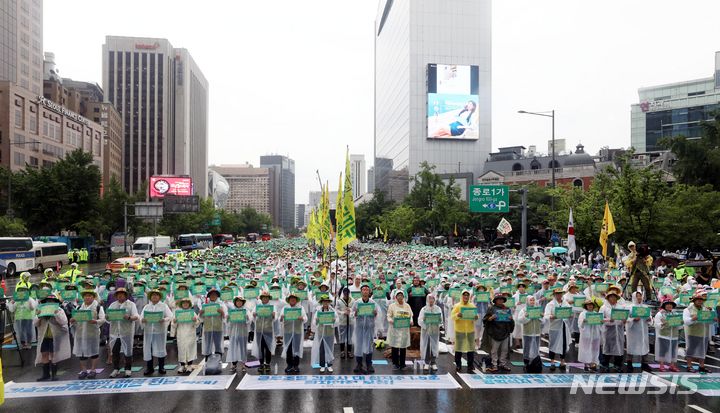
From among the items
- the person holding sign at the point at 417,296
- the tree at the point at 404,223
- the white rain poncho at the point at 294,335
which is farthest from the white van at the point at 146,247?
the white rain poncho at the point at 294,335

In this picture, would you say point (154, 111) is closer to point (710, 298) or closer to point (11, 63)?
point (11, 63)

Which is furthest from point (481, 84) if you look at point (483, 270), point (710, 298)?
point (710, 298)

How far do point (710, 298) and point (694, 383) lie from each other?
132 inches

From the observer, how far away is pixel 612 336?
1066cm

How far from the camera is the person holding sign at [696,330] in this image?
10719mm

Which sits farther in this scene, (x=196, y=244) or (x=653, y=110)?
(x=653, y=110)

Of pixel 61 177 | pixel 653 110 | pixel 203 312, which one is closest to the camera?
pixel 203 312

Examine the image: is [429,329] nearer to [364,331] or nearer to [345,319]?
[364,331]

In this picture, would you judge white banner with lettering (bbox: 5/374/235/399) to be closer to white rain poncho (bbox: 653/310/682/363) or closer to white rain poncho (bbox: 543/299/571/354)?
Result: white rain poncho (bbox: 543/299/571/354)

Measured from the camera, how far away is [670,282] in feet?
54.5

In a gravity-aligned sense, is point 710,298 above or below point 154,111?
below

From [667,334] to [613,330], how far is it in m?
1.12

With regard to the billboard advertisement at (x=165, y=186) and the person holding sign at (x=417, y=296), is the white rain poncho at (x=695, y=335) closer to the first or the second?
the person holding sign at (x=417, y=296)

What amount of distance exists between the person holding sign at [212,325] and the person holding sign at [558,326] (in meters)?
6.45
